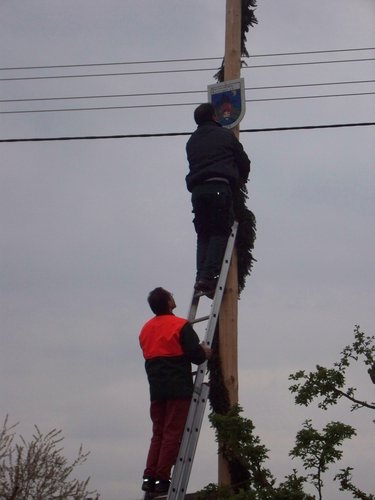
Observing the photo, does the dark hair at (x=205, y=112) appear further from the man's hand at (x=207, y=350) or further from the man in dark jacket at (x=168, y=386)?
the man's hand at (x=207, y=350)

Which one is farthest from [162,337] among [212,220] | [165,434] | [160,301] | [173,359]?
[212,220]

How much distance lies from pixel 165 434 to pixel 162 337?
65cm

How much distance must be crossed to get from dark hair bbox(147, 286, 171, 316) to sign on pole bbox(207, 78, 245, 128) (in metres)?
1.66

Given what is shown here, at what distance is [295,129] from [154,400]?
3689 millimetres

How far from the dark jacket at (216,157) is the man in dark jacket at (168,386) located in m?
1.23

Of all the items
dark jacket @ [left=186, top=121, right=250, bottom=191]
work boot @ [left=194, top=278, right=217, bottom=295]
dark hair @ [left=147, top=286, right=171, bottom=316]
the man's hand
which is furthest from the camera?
dark jacket @ [left=186, top=121, right=250, bottom=191]

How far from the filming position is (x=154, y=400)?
6.94 metres

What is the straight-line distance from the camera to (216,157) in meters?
7.62

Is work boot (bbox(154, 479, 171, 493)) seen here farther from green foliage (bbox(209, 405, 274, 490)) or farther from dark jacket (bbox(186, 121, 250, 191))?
dark jacket (bbox(186, 121, 250, 191))

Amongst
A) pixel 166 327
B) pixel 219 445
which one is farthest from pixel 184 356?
pixel 219 445

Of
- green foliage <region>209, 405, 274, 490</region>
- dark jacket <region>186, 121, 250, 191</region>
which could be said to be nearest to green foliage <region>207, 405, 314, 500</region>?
green foliage <region>209, 405, 274, 490</region>

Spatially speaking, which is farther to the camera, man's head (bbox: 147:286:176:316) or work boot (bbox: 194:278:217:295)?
work boot (bbox: 194:278:217:295)

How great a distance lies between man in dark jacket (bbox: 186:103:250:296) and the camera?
24.7ft

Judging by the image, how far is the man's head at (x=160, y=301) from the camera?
7.14m
